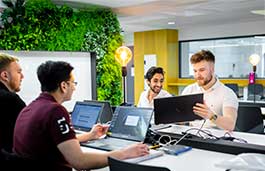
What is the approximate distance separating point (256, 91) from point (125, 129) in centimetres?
564

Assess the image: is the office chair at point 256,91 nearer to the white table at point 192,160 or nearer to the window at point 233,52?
the window at point 233,52

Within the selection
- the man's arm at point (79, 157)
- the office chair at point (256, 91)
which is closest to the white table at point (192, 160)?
the man's arm at point (79, 157)

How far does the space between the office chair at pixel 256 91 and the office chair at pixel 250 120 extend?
3.92 metres

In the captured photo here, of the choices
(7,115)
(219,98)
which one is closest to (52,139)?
(7,115)

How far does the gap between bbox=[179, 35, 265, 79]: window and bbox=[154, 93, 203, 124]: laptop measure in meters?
6.52

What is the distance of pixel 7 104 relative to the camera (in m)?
2.46

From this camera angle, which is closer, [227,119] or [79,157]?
[79,157]

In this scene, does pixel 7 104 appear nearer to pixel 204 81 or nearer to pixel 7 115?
pixel 7 115

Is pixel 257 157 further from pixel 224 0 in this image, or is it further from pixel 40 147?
pixel 224 0

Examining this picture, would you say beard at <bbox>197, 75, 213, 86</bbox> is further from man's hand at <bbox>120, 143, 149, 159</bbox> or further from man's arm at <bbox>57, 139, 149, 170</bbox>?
man's arm at <bbox>57, 139, 149, 170</bbox>

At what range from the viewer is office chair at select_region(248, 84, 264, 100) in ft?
24.3

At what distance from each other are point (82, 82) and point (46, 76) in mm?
3356

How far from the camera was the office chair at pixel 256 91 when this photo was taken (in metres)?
7.41

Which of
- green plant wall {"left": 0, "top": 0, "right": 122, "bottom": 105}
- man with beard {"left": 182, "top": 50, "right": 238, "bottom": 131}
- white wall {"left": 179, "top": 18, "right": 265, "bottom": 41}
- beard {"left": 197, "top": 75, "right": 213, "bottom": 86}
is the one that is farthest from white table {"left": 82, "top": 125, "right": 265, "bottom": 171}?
white wall {"left": 179, "top": 18, "right": 265, "bottom": 41}
